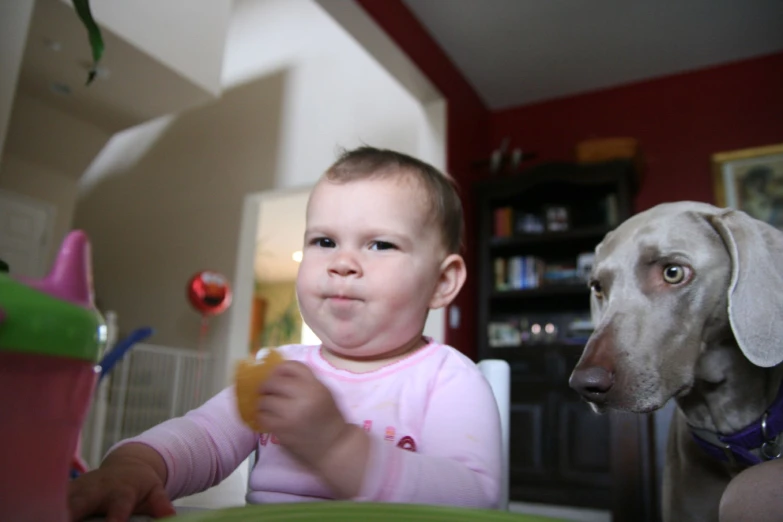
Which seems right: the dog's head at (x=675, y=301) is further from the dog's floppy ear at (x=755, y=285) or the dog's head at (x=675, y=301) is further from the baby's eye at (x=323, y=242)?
the baby's eye at (x=323, y=242)

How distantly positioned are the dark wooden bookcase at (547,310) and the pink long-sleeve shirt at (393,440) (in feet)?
6.90

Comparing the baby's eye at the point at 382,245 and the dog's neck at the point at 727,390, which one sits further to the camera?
the dog's neck at the point at 727,390

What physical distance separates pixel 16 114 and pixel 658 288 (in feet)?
13.9

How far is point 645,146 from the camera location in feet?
12.0

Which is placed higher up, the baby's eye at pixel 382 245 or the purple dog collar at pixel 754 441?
the baby's eye at pixel 382 245

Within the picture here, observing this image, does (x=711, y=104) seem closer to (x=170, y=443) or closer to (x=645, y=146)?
(x=645, y=146)

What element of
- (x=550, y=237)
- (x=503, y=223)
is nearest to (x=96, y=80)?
(x=503, y=223)

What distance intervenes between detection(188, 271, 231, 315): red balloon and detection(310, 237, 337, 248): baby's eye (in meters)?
4.02

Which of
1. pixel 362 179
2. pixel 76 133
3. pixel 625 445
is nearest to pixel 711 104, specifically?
pixel 625 445

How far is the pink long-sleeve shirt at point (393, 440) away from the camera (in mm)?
389

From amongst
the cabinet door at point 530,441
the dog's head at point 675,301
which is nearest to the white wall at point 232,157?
the cabinet door at point 530,441

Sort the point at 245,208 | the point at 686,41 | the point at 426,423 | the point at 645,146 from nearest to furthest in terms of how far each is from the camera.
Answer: the point at 426,423, the point at 686,41, the point at 645,146, the point at 245,208

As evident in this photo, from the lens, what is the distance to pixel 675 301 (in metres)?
0.77

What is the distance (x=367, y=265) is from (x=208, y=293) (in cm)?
410
